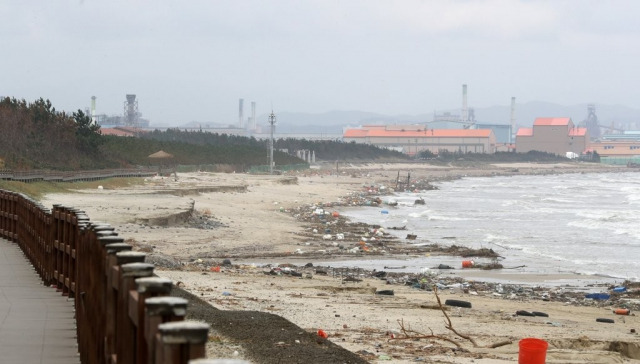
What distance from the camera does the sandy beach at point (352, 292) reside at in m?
12.9

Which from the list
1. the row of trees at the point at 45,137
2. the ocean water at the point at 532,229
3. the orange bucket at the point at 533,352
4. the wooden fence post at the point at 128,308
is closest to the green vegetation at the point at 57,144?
the row of trees at the point at 45,137

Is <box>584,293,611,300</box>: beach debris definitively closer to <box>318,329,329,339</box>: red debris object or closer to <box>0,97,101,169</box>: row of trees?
<box>318,329,329,339</box>: red debris object

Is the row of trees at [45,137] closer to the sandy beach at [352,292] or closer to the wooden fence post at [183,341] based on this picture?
the sandy beach at [352,292]

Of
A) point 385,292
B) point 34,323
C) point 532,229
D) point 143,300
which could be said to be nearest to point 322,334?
point 34,323

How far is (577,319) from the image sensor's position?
17141 mm

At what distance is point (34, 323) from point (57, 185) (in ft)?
120

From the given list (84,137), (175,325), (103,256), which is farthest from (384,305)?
(84,137)

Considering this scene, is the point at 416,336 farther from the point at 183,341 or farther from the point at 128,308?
the point at 183,341

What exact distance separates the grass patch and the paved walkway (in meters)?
20.7

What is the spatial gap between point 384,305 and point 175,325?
1377 cm

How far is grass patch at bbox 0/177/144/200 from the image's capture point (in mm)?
37634

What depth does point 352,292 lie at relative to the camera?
1891 centimetres

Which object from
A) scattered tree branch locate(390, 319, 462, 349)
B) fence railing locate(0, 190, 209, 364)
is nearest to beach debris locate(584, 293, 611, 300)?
scattered tree branch locate(390, 319, 462, 349)

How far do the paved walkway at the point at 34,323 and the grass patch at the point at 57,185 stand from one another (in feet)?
67.9
